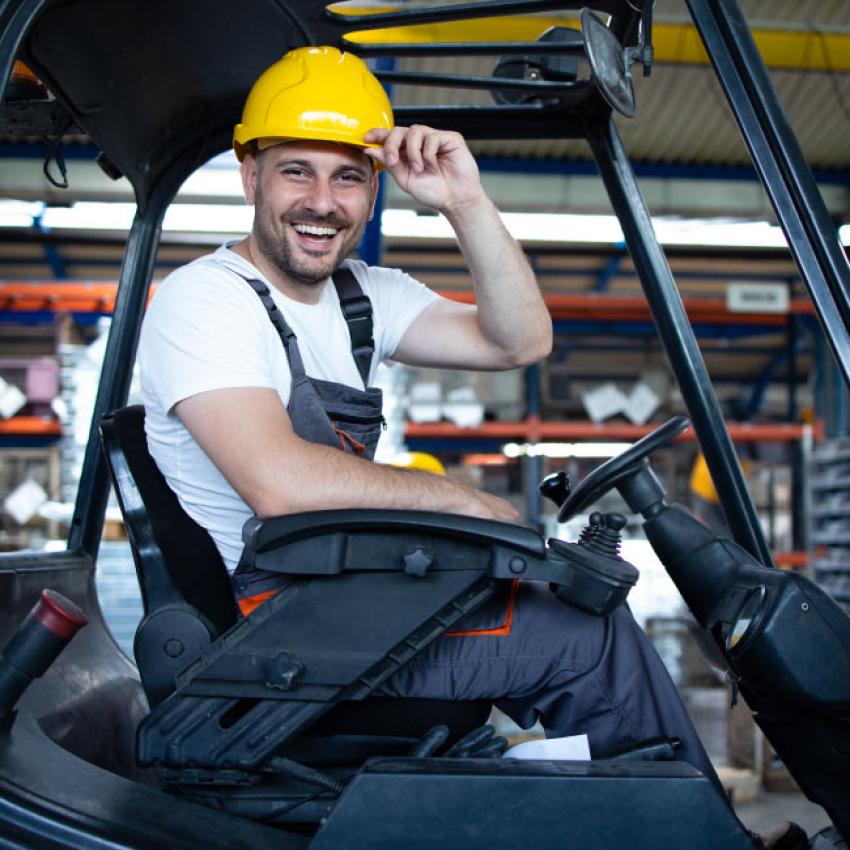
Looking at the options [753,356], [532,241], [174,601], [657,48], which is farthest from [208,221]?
[753,356]

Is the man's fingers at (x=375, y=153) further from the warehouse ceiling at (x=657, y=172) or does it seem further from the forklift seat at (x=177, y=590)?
the warehouse ceiling at (x=657, y=172)

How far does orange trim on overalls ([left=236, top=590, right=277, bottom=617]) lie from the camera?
1.63m

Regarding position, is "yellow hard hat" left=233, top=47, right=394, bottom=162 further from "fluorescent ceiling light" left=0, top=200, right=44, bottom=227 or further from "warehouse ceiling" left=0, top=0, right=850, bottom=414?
"fluorescent ceiling light" left=0, top=200, right=44, bottom=227

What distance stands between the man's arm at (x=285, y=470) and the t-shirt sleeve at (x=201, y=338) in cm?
3

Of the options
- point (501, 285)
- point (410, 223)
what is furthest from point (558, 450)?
point (501, 285)

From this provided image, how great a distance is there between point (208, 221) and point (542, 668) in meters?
8.85

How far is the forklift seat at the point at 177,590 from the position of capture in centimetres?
169

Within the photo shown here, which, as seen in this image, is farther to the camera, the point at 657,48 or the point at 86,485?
the point at 657,48

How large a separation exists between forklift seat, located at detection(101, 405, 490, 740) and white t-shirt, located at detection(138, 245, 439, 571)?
35 mm

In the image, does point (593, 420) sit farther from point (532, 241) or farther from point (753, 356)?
point (753, 356)

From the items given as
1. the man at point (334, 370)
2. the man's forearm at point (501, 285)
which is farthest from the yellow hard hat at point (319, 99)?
the man's forearm at point (501, 285)

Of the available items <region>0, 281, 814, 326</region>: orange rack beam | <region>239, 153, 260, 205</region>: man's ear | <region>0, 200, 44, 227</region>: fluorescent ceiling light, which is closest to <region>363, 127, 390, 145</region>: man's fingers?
<region>239, 153, 260, 205</region>: man's ear

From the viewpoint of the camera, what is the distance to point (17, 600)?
1941mm

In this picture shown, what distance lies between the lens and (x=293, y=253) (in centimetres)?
204
